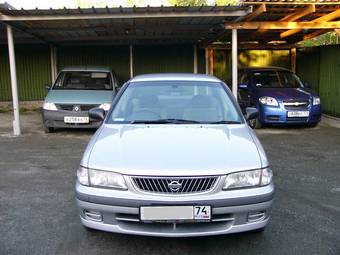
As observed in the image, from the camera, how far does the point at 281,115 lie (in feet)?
32.5

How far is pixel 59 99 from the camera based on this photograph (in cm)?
954

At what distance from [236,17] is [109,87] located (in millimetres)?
3502

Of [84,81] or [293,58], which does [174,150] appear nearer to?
[84,81]

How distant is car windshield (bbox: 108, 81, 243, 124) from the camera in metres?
4.46

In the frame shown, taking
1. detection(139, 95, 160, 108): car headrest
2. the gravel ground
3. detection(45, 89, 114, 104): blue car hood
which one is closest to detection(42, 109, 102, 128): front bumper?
Answer: detection(45, 89, 114, 104): blue car hood

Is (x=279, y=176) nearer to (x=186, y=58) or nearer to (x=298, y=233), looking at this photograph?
(x=298, y=233)

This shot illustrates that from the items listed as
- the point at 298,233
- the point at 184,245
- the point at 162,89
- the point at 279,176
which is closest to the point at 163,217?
the point at 184,245

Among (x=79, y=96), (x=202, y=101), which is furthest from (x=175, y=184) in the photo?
(x=79, y=96)

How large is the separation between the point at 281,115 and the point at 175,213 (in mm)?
7266

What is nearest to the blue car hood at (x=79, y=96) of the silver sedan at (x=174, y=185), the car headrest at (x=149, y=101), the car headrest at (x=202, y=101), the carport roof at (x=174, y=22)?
the carport roof at (x=174, y=22)

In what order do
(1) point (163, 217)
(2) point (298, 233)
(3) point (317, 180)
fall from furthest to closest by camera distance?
1. (3) point (317, 180)
2. (2) point (298, 233)
3. (1) point (163, 217)

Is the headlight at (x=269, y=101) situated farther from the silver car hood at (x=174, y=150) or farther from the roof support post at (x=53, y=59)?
the roof support post at (x=53, y=59)

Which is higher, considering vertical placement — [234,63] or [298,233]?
[234,63]

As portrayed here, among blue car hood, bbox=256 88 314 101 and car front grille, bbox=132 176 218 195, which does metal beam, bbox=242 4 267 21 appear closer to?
blue car hood, bbox=256 88 314 101
